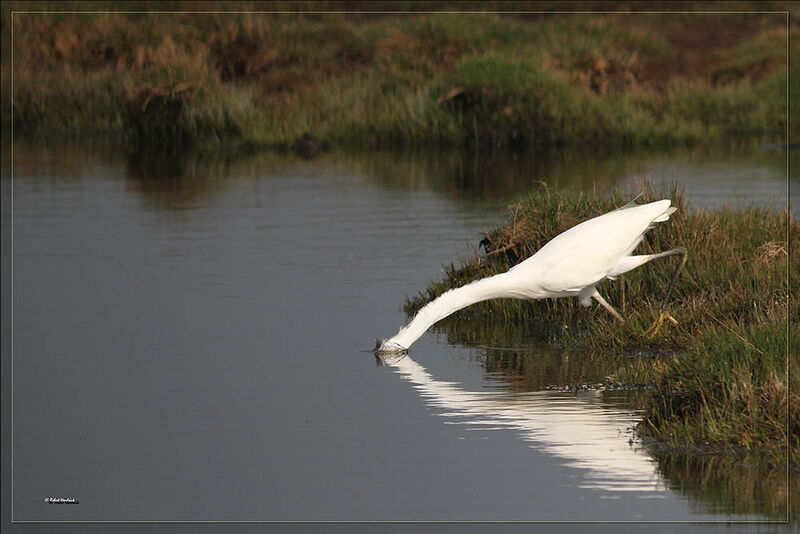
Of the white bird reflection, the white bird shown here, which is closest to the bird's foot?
the white bird

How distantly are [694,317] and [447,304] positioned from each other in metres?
1.85

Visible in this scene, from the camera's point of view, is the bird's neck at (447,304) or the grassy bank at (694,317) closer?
the grassy bank at (694,317)

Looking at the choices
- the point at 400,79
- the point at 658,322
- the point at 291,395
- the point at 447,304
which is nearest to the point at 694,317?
the point at 658,322

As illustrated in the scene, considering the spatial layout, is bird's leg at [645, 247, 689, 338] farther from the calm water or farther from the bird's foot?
the calm water

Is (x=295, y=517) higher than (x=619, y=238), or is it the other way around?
(x=619, y=238)

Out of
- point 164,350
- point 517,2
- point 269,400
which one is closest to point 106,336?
point 164,350

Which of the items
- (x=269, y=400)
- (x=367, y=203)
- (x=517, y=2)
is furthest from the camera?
(x=517, y=2)

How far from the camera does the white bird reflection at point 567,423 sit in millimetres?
7719

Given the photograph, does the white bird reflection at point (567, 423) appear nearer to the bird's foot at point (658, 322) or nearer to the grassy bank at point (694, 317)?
the grassy bank at point (694, 317)

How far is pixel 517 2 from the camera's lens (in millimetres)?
51062

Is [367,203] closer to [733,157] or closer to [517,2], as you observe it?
[733,157]

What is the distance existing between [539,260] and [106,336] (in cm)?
370

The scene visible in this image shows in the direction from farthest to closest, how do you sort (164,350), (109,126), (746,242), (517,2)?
(517,2) → (109,126) → (746,242) → (164,350)

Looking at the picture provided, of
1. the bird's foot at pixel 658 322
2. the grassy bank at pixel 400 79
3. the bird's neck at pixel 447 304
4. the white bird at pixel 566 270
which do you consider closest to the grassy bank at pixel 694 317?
the bird's foot at pixel 658 322
